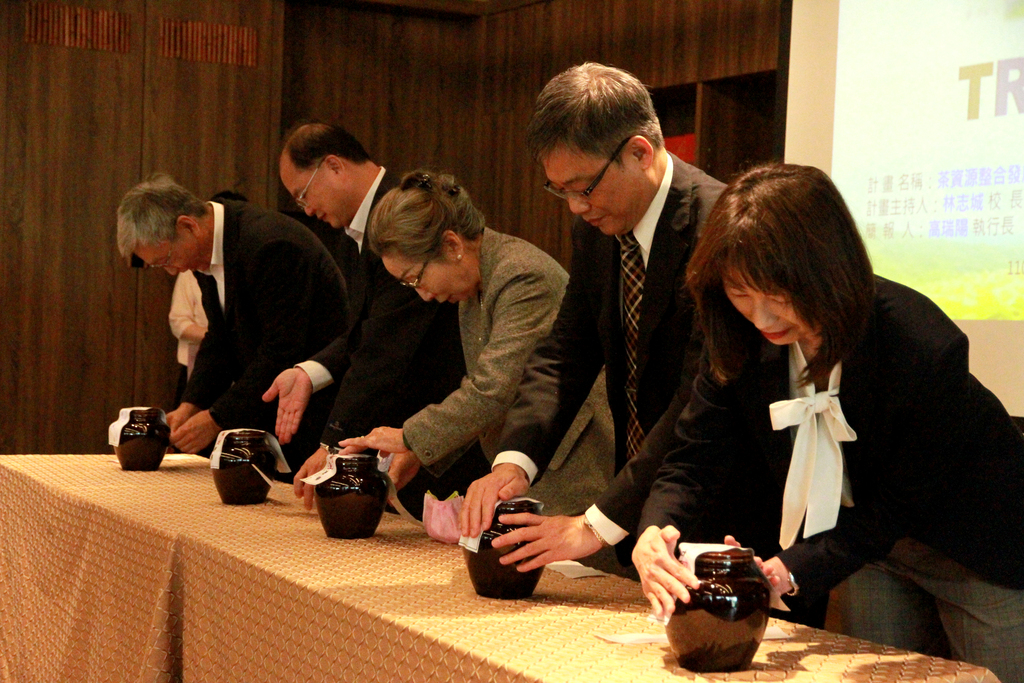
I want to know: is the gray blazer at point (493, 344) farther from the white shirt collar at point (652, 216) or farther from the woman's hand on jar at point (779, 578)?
the woman's hand on jar at point (779, 578)

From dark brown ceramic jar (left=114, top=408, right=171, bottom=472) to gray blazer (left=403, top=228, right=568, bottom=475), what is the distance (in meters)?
0.84

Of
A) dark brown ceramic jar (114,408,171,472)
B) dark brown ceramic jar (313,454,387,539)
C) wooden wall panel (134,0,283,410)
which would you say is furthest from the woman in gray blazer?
wooden wall panel (134,0,283,410)

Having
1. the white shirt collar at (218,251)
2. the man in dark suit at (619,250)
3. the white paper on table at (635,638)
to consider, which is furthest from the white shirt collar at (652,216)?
the white shirt collar at (218,251)

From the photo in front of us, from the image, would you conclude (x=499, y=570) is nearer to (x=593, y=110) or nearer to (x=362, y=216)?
(x=593, y=110)

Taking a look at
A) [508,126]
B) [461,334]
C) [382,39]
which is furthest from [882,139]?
[382,39]

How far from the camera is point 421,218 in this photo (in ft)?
7.11

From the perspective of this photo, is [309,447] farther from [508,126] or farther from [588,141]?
[508,126]

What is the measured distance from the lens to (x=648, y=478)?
1.63m

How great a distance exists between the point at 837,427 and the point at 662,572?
10.9 inches

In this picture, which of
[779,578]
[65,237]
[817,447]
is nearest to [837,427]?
[817,447]

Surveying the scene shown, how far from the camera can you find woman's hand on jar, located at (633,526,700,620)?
125 cm

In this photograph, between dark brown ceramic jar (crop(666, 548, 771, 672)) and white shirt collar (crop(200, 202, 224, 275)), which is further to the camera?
white shirt collar (crop(200, 202, 224, 275))

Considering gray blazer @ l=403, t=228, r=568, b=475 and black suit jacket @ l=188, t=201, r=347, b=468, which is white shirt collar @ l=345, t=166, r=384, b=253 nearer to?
black suit jacket @ l=188, t=201, r=347, b=468

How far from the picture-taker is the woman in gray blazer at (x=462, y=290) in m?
2.11
